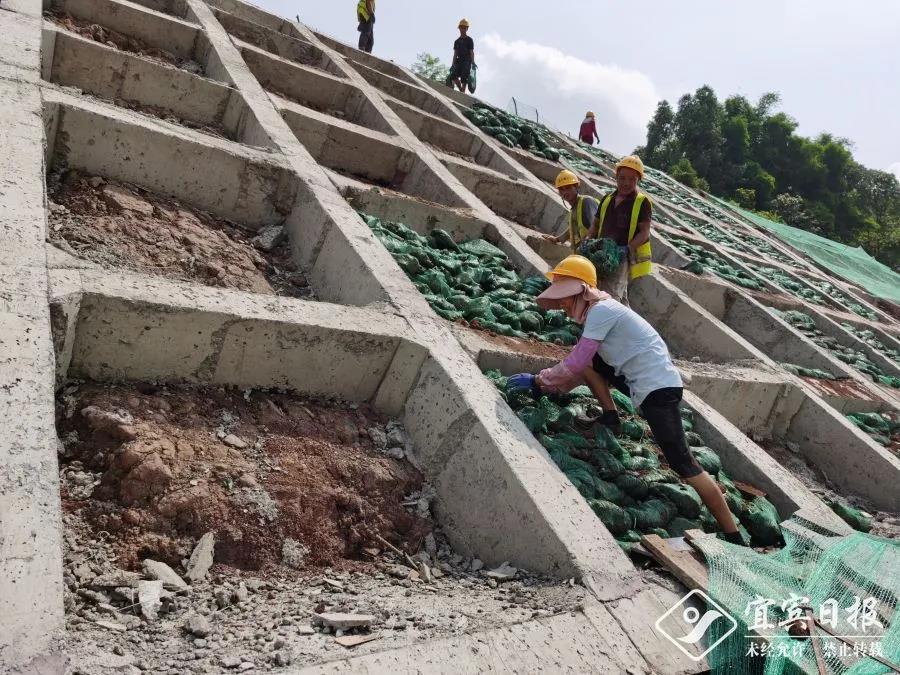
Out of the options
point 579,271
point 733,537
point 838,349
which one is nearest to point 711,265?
point 838,349

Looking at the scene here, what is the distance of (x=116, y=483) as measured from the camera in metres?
2.58

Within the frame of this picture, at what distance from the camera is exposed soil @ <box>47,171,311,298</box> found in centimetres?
385

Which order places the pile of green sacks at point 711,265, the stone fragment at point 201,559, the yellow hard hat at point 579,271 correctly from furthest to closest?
the pile of green sacks at point 711,265
the yellow hard hat at point 579,271
the stone fragment at point 201,559

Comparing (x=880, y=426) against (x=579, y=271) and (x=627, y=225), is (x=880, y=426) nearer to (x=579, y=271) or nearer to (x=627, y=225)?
(x=627, y=225)

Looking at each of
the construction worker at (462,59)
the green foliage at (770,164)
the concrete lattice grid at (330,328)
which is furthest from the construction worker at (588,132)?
the green foliage at (770,164)

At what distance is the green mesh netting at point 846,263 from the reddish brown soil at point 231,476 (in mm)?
12754

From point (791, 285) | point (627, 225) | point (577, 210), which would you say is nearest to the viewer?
point (627, 225)

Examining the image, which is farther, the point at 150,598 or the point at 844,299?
the point at 844,299

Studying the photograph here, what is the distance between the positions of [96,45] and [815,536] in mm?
7016

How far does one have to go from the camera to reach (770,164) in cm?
3931

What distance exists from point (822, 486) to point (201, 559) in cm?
543

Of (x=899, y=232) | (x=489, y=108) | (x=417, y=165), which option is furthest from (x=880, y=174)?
(x=417, y=165)

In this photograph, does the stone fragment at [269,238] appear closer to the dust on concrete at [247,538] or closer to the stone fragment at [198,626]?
the dust on concrete at [247,538]

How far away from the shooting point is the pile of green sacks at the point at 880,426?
6.18 meters
